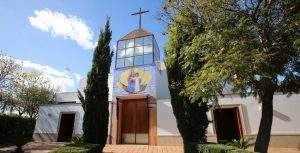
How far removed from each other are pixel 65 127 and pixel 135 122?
7.37 m

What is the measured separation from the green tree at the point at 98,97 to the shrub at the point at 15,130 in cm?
476

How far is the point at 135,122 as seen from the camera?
2080 centimetres

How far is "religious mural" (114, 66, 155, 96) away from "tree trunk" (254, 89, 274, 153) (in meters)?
11.8

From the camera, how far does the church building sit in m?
16.8

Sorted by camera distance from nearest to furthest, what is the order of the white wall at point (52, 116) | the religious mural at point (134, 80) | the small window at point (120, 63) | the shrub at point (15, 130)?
1. the shrub at point (15, 130)
2. the religious mural at point (134, 80)
3. the white wall at point (52, 116)
4. the small window at point (120, 63)

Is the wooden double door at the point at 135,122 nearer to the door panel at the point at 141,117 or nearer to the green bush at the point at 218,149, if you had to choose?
the door panel at the point at 141,117

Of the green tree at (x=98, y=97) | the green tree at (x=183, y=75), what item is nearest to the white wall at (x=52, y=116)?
the green tree at (x=98, y=97)

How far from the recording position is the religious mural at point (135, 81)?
21031mm

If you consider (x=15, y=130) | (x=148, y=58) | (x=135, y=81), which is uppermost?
(x=148, y=58)

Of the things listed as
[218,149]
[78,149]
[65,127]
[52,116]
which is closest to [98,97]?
[78,149]

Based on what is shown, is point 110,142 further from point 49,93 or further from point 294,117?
point 49,93

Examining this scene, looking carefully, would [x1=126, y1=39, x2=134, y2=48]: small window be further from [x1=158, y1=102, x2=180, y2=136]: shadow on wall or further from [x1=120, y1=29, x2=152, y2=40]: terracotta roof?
[x1=158, y1=102, x2=180, y2=136]: shadow on wall

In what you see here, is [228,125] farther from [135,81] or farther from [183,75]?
[183,75]

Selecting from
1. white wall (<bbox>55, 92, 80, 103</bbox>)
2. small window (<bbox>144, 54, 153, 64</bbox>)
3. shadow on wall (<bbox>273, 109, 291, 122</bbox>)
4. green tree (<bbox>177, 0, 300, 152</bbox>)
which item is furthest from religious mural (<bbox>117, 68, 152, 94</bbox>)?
green tree (<bbox>177, 0, 300, 152</bbox>)
